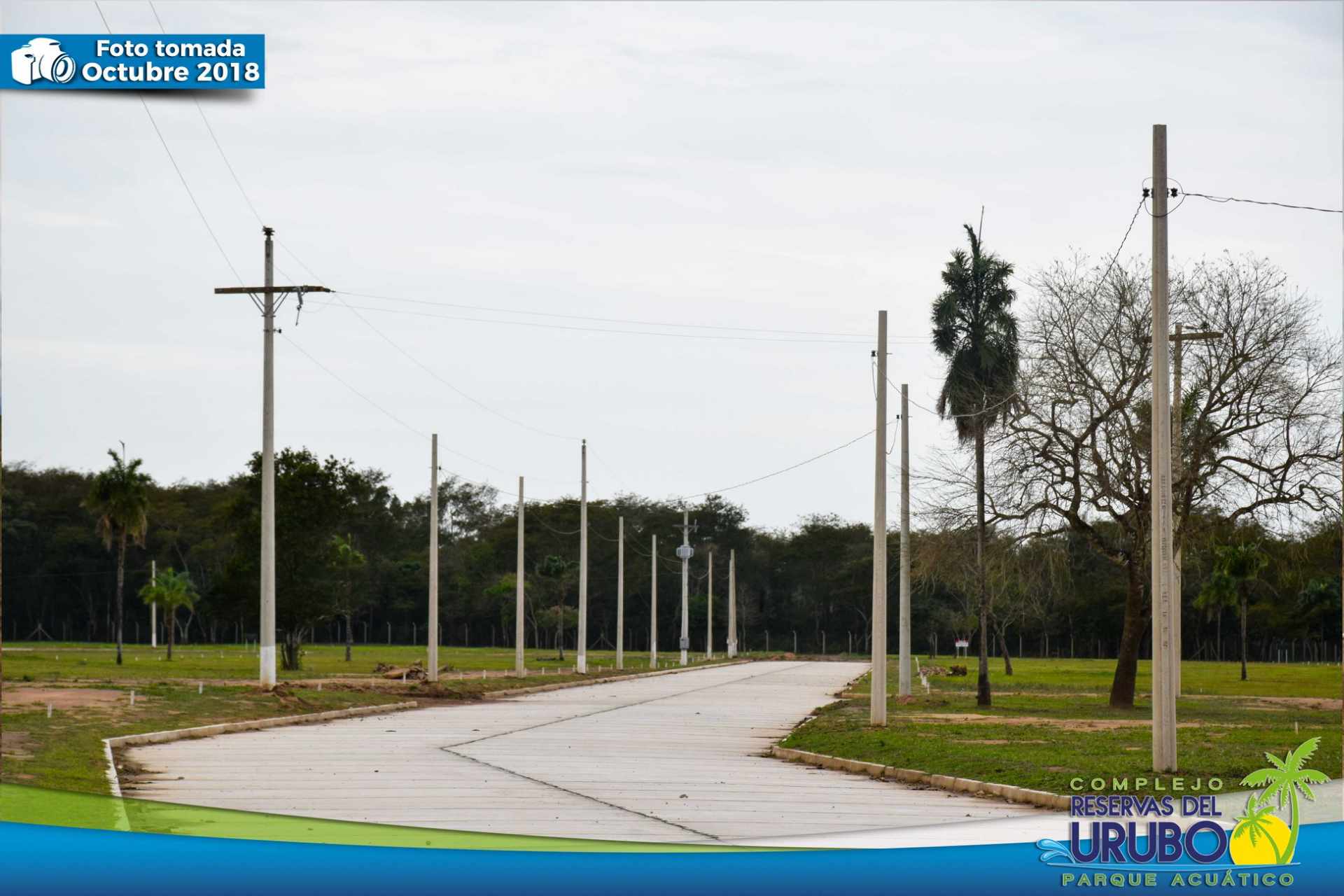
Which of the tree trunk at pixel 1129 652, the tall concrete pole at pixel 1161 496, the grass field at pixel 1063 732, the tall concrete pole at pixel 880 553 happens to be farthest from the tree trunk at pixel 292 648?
the tall concrete pole at pixel 1161 496

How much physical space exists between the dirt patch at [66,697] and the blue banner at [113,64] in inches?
519

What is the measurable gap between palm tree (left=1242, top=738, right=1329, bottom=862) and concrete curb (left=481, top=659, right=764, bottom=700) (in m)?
27.2

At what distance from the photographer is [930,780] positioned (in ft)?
63.1

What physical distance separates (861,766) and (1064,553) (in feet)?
50.6

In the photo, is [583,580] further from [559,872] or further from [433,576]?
[559,872]

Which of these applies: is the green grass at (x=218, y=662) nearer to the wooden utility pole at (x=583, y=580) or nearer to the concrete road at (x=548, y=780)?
the wooden utility pole at (x=583, y=580)

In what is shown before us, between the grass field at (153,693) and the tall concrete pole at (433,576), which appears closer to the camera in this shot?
the grass field at (153,693)

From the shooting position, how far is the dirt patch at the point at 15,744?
18875 mm

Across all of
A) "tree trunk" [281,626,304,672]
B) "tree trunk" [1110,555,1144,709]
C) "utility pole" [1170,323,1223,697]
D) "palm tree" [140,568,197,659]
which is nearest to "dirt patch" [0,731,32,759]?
"utility pole" [1170,323,1223,697]

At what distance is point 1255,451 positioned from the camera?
32.4m

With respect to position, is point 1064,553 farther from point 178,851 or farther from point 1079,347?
point 178,851

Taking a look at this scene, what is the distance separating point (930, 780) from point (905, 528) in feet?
57.5

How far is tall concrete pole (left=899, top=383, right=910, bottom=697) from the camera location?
3581cm

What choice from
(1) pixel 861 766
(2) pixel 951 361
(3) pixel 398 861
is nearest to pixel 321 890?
(3) pixel 398 861
